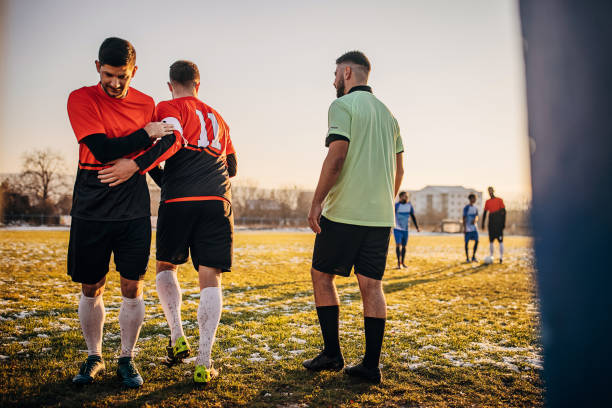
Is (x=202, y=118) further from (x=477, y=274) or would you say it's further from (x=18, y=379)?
(x=477, y=274)

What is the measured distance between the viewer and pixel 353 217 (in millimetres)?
2924

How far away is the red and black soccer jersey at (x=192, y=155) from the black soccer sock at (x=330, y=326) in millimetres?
1166

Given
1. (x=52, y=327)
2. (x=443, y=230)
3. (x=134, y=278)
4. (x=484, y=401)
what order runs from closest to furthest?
1. (x=484, y=401)
2. (x=134, y=278)
3. (x=52, y=327)
4. (x=443, y=230)

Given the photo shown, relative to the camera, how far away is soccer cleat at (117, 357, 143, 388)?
8.43 ft

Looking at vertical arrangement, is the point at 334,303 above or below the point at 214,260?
below

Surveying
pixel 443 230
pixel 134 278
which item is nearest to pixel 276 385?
pixel 134 278

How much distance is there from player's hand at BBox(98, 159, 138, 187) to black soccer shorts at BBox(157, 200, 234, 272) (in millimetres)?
370

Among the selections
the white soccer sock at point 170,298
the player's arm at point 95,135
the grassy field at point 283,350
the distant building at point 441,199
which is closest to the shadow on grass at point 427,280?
the grassy field at point 283,350

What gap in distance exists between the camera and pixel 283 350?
351 cm

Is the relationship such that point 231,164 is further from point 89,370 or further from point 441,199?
point 441,199

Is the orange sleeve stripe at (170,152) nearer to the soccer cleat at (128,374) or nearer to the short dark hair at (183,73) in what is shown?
the short dark hair at (183,73)

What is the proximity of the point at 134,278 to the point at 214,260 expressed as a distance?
22.0 inches

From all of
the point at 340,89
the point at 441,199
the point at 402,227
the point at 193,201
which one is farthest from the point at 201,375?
the point at 441,199

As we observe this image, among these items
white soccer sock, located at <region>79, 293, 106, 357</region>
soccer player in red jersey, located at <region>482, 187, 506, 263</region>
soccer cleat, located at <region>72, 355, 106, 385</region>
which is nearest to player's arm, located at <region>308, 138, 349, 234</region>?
white soccer sock, located at <region>79, 293, 106, 357</region>
